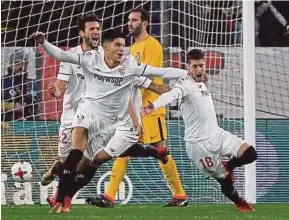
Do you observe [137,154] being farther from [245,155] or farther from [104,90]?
[245,155]

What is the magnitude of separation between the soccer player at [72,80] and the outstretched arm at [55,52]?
723 millimetres

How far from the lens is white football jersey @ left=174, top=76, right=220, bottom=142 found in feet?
38.4

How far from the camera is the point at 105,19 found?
1544 centimetres

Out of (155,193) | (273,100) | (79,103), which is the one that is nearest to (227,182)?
(79,103)

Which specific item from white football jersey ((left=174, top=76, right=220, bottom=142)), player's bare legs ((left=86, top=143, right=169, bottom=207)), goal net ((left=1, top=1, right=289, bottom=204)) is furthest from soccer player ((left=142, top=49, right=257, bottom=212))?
goal net ((left=1, top=1, right=289, bottom=204))

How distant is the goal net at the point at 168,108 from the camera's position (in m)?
14.6

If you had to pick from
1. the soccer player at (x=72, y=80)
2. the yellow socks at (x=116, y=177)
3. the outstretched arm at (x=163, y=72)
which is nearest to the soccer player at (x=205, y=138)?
the outstretched arm at (x=163, y=72)

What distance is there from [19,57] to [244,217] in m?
5.71

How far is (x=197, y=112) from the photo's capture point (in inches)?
464

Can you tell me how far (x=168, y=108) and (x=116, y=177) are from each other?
242 centimetres

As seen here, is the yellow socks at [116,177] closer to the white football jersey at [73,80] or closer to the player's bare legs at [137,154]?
the player's bare legs at [137,154]

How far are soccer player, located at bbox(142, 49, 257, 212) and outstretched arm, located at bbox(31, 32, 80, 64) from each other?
1104 millimetres

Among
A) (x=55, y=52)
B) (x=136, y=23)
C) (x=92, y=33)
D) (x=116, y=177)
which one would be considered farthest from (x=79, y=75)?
(x=55, y=52)

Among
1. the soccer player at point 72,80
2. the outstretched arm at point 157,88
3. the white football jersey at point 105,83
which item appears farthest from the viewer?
the soccer player at point 72,80
